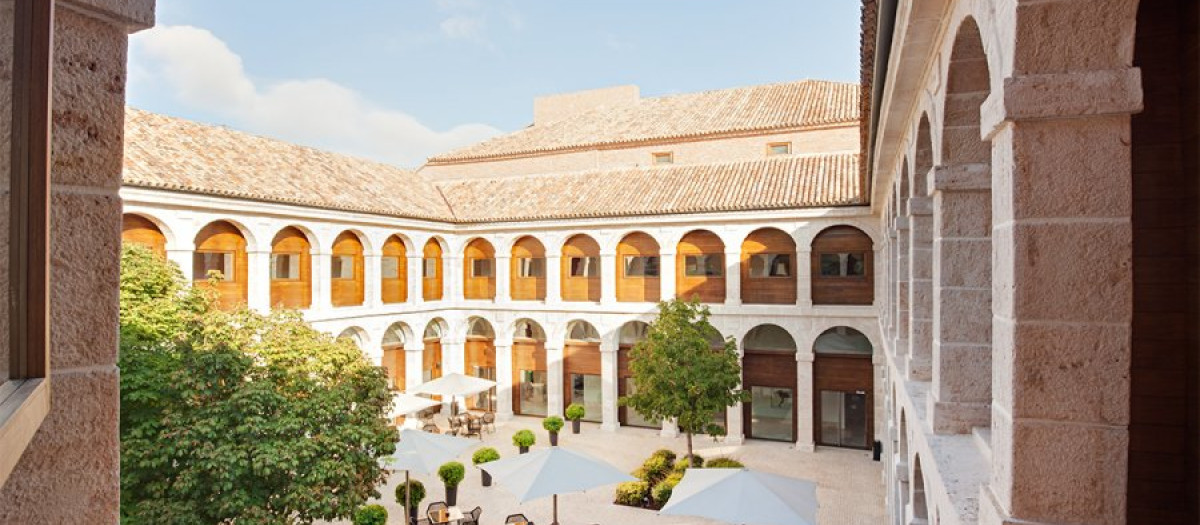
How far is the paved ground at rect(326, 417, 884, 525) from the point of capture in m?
15.1

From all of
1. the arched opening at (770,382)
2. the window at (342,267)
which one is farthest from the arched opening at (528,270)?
the arched opening at (770,382)

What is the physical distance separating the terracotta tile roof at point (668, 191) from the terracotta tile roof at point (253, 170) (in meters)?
2.21

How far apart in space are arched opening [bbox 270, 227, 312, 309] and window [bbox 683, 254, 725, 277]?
496 inches

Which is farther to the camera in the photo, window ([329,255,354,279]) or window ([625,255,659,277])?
window ([625,255,659,277])

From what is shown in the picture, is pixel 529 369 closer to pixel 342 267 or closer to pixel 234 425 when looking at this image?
pixel 342 267

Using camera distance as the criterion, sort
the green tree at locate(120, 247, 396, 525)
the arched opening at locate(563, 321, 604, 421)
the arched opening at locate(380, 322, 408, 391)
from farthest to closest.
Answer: the arched opening at locate(563, 321, 604, 421) → the arched opening at locate(380, 322, 408, 391) → the green tree at locate(120, 247, 396, 525)

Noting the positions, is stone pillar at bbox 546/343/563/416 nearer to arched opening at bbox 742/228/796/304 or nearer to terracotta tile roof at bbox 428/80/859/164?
arched opening at bbox 742/228/796/304

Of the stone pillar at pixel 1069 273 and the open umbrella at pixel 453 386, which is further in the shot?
the open umbrella at pixel 453 386

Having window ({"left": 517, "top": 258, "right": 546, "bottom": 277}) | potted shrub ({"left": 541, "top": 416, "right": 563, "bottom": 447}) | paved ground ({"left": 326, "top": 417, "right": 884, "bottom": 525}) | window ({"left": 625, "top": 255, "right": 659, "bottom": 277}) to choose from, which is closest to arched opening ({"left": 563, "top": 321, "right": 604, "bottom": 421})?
paved ground ({"left": 326, "top": 417, "right": 884, "bottom": 525})

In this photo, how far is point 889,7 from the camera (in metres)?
5.79

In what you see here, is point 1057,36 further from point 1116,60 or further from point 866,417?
point 866,417

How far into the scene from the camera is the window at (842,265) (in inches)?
800

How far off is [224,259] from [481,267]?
32.5ft

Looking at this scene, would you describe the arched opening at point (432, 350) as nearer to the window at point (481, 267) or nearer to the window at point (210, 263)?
the window at point (481, 267)
